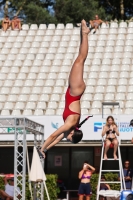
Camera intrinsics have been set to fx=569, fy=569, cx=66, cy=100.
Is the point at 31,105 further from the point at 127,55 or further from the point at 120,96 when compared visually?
the point at 127,55

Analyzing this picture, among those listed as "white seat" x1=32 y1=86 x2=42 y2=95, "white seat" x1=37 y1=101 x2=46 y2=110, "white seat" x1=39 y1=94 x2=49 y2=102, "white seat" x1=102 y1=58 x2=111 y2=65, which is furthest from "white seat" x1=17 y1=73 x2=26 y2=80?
"white seat" x1=102 y1=58 x2=111 y2=65

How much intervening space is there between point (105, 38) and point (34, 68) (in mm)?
3899

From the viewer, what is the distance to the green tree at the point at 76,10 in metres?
38.1

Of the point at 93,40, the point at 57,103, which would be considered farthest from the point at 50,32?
the point at 57,103

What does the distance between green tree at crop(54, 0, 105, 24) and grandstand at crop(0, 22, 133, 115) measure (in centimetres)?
951

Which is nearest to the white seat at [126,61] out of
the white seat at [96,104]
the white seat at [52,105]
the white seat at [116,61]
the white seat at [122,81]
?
the white seat at [116,61]

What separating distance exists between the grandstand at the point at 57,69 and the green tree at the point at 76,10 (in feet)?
31.2

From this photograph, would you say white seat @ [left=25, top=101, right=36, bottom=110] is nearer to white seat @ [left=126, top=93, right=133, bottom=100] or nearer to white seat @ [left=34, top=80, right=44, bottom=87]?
white seat @ [left=34, top=80, right=44, bottom=87]

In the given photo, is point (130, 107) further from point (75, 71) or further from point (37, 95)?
point (75, 71)

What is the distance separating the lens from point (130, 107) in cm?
2247

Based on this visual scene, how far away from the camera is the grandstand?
23.4 metres

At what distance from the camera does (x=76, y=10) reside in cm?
3881

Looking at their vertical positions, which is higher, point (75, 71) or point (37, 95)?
point (37, 95)

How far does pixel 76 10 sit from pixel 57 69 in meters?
13.8
